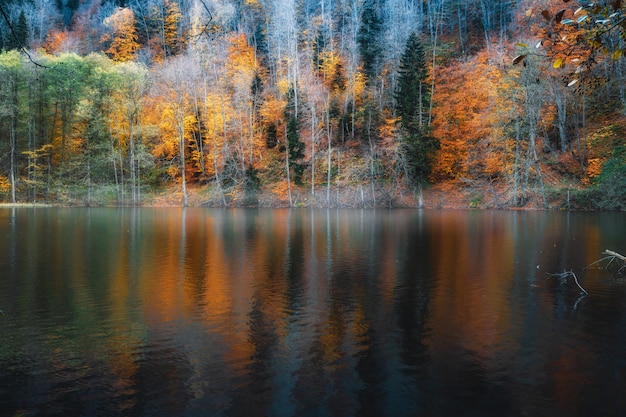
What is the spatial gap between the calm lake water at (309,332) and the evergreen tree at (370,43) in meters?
39.3

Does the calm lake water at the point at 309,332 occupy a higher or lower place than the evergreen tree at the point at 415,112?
lower

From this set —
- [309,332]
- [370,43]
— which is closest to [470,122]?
[370,43]

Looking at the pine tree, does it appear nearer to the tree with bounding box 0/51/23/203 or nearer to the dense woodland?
the dense woodland

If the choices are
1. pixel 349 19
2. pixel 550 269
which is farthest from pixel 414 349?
pixel 349 19

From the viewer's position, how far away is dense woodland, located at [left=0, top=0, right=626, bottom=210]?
1705 inches

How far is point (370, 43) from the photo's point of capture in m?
56.6

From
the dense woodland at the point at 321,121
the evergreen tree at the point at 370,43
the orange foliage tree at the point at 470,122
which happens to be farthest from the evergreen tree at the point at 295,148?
the orange foliage tree at the point at 470,122

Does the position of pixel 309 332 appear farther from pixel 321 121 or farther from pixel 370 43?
pixel 370 43

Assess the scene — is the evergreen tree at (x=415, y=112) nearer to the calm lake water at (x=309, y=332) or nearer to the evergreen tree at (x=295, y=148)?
the evergreen tree at (x=295, y=148)

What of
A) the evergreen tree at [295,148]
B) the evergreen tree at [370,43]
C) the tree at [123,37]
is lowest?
the evergreen tree at [295,148]

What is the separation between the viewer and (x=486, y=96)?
4688 centimetres

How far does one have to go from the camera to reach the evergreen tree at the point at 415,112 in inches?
1828

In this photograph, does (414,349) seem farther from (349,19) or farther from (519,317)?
(349,19)

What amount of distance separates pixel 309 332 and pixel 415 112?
42.3 m
